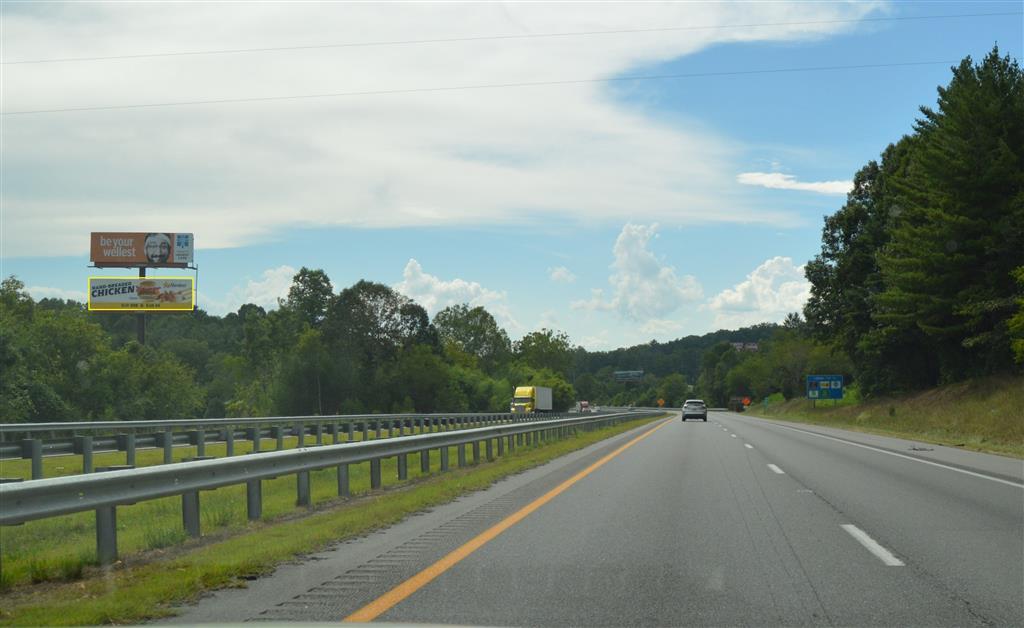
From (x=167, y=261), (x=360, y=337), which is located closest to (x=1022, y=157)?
(x=167, y=261)

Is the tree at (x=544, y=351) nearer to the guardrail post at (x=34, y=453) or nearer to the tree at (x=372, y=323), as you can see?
the tree at (x=372, y=323)

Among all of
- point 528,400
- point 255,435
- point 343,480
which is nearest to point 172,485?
point 343,480

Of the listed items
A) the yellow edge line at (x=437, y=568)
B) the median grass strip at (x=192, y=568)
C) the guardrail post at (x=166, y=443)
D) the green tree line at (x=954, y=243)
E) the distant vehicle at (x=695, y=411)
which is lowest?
the distant vehicle at (x=695, y=411)

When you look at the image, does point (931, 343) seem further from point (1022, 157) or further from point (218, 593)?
point (218, 593)

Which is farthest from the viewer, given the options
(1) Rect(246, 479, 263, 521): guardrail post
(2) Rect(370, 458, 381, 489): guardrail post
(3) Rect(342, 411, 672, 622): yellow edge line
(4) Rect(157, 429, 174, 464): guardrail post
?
(4) Rect(157, 429, 174, 464): guardrail post

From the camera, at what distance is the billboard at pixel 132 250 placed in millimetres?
79250

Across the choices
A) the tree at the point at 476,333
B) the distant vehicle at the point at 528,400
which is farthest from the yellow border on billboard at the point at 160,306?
the tree at the point at 476,333

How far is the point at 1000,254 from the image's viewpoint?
49094mm

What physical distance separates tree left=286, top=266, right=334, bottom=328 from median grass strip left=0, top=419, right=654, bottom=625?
125 metres

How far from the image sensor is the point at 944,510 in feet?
42.8

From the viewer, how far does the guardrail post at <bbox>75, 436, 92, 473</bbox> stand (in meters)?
19.0

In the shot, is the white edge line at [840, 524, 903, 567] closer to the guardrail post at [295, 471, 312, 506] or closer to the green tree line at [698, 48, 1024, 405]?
the guardrail post at [295, 471, 312, 506]

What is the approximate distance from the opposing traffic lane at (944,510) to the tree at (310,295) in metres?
117

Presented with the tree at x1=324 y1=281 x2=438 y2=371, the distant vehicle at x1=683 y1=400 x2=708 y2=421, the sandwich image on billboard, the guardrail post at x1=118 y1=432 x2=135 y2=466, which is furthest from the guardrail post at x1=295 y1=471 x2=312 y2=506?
the tree at x1=324 y1=281 x2=438 y2=371
